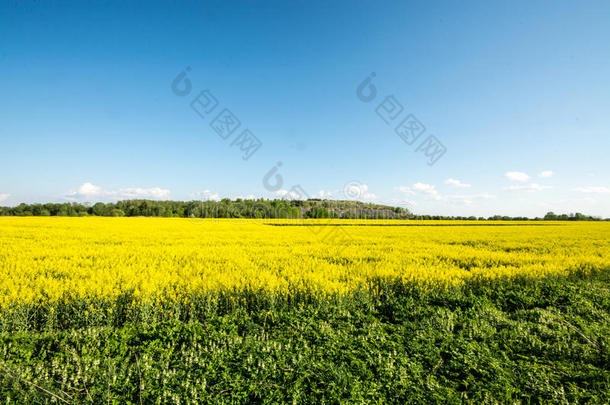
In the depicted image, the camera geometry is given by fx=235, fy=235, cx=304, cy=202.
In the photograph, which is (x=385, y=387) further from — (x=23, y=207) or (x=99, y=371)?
(x=23, y=207)

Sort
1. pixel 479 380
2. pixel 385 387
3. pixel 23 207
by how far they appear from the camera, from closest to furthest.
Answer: pixel 385 387 → pixel 479 380 → pixel 23 207

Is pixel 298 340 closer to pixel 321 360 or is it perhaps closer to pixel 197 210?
pixel 321 360

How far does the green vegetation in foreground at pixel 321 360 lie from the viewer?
296 centimetres

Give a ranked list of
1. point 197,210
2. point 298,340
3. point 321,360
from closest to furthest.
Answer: point 321,360 → point 298,340 → point 197,210

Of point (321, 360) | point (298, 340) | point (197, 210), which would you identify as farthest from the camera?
point (197, 210)

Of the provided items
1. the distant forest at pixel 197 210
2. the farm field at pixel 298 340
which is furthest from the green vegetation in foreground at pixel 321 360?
the distant forest at pixel 197 210

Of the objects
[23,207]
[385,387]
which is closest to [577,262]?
[385,387]

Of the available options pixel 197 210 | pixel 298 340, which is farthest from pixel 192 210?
pixel 298 340

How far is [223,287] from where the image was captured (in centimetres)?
638

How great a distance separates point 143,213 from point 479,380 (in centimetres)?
9458

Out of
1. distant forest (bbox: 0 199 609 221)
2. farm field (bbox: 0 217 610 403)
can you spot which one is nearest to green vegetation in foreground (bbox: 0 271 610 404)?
farm field (bbox: 0 217 610 403)

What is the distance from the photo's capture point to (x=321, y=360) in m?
3.59

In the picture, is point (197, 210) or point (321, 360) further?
point (197, 210)

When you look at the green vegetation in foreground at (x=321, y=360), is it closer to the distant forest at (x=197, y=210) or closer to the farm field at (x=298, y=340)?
the farm field at (x=298, y=340)
